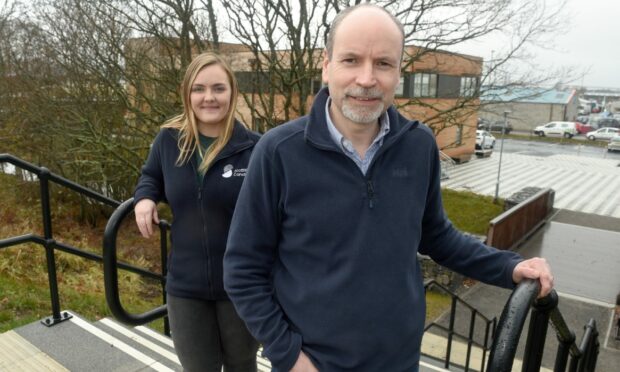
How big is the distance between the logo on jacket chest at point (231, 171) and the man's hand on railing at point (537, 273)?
108 centimetres

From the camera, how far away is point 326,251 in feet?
4.39

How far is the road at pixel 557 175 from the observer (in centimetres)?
2112

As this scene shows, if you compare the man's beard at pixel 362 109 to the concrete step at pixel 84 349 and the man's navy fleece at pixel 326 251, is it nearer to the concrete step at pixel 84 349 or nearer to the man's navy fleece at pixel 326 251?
the man's navy fleece at pixel 326 251

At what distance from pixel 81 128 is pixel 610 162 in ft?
109

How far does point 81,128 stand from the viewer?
10.4m

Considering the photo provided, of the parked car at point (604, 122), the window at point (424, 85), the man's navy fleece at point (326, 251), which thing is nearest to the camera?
the man's navy fleece at point (326, 251)

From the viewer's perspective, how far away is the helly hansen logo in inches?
55.3

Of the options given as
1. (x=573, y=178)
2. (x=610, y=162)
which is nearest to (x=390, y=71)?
(x=573, y=178)

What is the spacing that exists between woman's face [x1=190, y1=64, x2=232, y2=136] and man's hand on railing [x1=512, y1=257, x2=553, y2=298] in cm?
128

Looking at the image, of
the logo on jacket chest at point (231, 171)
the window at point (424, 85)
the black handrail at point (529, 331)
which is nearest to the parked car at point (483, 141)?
the window at point (424, 85)

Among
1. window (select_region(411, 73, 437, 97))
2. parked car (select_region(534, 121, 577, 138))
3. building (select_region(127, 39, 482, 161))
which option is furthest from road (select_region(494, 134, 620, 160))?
building (select_region(127, 39, 482, 161))

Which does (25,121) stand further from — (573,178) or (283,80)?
(573,178)

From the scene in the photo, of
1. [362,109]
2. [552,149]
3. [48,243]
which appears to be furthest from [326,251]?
[552,149]

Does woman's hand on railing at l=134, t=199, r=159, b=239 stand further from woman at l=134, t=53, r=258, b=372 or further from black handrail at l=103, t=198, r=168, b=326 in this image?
black handrail at l=103, t=198, r=168, b=326
